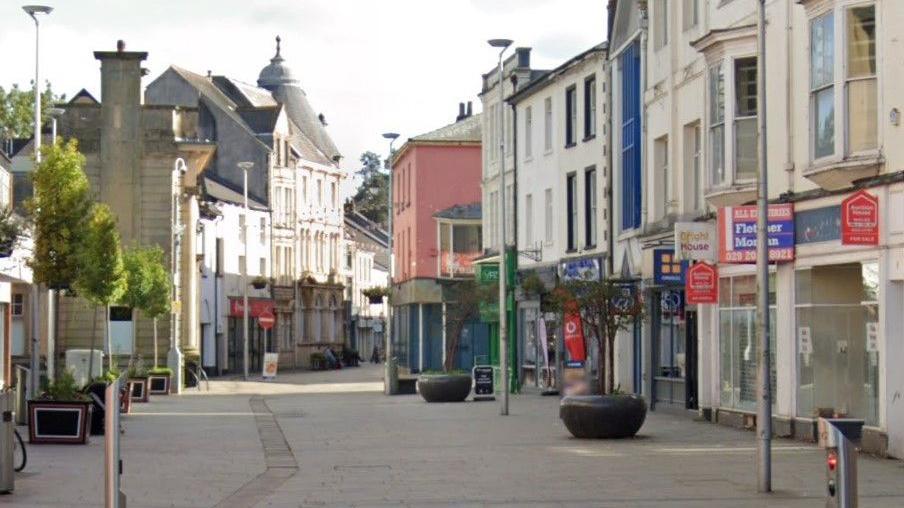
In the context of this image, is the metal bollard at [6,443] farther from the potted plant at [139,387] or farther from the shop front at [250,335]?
the shop front at [250,335]

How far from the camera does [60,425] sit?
2703 centimetres

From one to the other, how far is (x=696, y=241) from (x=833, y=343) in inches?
194

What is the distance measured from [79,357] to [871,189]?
95.8 feet

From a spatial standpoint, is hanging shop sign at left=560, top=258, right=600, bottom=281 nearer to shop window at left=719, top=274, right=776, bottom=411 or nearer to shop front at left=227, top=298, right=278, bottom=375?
shop window at left=719, top=274, right=776, bottom=411

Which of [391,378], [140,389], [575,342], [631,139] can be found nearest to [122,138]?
[391,378]

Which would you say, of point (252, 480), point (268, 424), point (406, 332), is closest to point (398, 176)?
point (406, 332)

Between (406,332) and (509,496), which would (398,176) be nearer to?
(406,332)

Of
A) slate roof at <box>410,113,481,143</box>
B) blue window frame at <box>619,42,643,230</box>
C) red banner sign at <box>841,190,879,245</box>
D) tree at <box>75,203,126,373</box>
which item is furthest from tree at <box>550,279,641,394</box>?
slate roof at <box>410,113,481,143</box>

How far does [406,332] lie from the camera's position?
78.1 meters

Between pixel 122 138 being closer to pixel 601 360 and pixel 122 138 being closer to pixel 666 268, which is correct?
pixel 666 268

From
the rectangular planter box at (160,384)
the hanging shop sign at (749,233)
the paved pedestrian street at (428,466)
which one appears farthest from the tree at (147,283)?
the hanging shop sign at (749,233)

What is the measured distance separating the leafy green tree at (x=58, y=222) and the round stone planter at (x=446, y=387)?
17.1 m

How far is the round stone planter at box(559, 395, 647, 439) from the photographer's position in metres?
27.4

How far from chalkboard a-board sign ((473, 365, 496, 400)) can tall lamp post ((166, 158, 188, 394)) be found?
11779 mm
